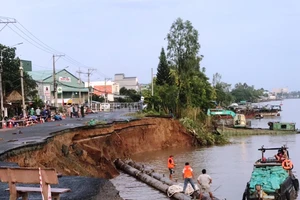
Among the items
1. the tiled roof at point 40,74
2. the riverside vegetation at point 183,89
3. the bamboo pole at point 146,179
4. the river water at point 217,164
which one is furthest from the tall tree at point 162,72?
the bamboo pole at point 146,179

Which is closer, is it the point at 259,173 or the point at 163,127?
the point at 259,173

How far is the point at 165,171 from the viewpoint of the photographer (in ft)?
93.6

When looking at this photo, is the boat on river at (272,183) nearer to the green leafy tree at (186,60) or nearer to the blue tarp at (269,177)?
the blue tarp at (269,177)

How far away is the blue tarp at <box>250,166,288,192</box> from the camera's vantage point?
17.7 metres

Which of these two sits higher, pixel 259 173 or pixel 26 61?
pixel 26 61

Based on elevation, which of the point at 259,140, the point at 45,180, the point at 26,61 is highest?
the point at 26,61

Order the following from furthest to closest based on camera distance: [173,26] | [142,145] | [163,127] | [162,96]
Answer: [173,26] < [162,96] < [163,127] < [142,145]

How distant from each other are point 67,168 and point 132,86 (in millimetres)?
146790

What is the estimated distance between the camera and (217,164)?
31750mm

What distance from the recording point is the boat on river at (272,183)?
Result: 56.5 ft

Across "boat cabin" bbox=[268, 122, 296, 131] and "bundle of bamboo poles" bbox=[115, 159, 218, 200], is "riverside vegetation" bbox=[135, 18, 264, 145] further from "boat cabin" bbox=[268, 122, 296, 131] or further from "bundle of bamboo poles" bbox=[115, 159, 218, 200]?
"bundle of bamboo poles" bbox=[115, 159, 218, 200]

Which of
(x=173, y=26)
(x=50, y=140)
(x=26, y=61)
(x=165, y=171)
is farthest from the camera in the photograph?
(x=26, y=61)

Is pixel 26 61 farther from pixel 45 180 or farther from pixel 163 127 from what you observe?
pixel 45 180

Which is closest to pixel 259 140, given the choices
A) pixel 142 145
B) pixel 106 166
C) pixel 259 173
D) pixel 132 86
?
pixel 142 145
